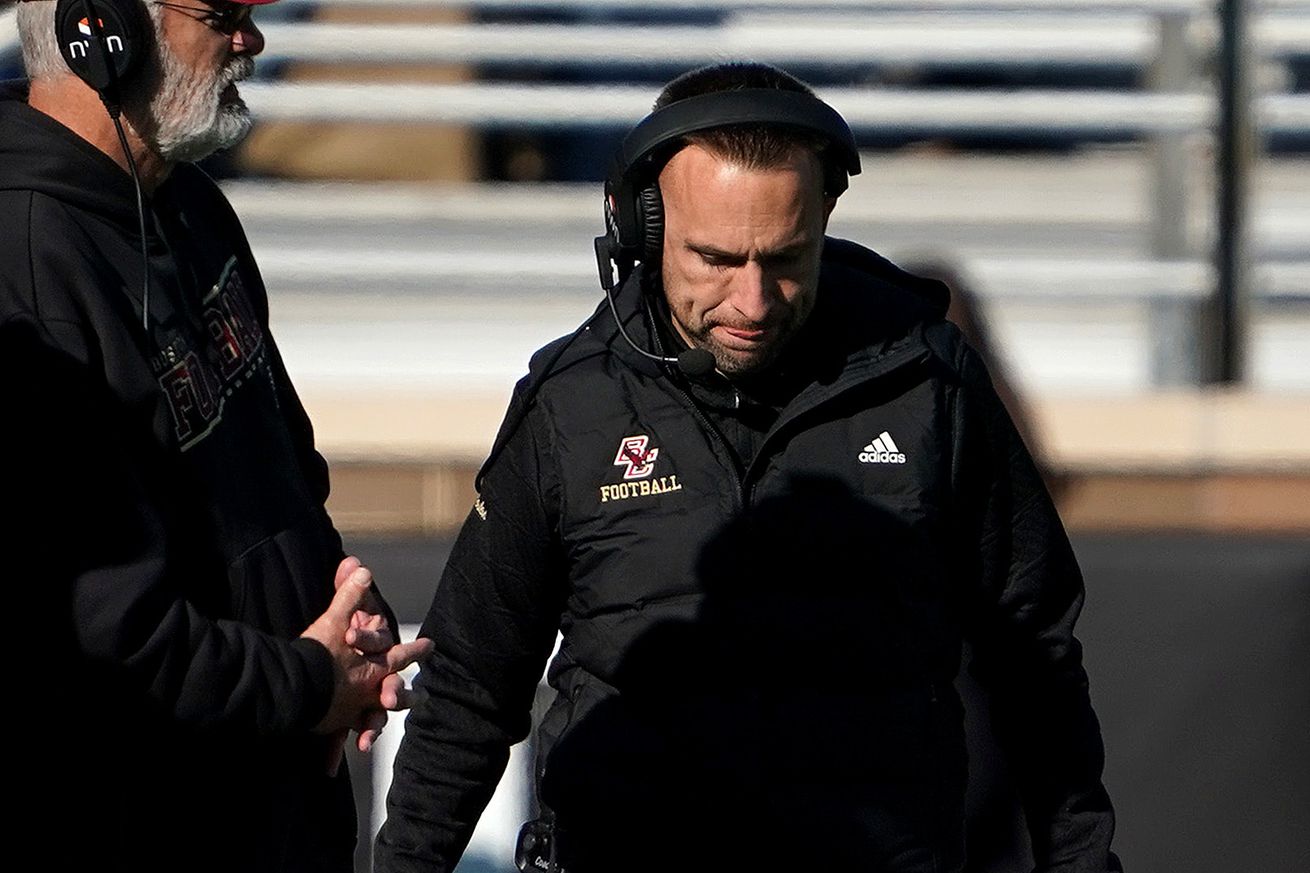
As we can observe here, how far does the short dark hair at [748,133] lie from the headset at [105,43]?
69 cm

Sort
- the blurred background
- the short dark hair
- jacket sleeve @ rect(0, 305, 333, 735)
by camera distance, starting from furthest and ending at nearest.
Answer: the blurred background
the short dark hair
jacket sleeve @ rect(0, 305, 333, 735)

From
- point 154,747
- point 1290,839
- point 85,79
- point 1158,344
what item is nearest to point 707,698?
point 154,747

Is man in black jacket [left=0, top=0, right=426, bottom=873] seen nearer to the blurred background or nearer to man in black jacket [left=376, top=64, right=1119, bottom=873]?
man in black jacket [left=376, top=64, right=1119, bottom=873]

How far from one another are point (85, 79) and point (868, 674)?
49.3 inches

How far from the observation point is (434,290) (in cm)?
607

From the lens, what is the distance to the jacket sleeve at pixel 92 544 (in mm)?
2533

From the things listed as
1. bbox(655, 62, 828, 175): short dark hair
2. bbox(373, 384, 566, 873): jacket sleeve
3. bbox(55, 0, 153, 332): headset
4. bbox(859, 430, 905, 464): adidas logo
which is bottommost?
bbox(373, 384, 566, 873): jacket sleeve

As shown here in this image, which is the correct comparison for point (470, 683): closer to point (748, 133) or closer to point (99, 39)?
point (748, 133)

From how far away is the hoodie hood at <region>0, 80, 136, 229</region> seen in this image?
8.83ft

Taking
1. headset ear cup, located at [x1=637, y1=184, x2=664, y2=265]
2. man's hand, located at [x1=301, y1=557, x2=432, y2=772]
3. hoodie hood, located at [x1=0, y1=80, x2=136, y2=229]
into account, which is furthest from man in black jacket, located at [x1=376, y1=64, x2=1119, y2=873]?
hoodie hood, located at [x1=0, y1=80, x2=136, y2=229]

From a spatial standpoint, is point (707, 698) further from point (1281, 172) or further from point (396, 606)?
point (1281, 172)

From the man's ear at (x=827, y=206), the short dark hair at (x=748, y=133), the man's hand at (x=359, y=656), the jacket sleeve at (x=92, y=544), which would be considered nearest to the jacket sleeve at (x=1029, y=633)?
the man's ear at (x=827, y=206)

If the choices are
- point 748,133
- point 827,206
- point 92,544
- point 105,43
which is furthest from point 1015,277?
point 92,544

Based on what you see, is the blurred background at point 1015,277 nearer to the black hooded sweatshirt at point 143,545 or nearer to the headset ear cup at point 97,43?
the black hooded sweatshirt at point 143,545
